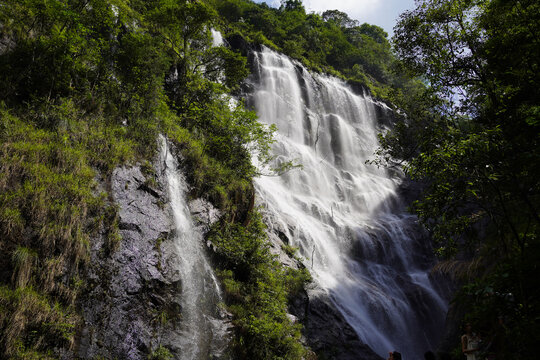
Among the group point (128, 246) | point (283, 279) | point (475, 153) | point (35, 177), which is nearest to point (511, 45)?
point (475, 153)

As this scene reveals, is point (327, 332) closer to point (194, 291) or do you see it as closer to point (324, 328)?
point (324, 328)

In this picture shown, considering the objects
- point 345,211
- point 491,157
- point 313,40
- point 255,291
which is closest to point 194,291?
point 255,291

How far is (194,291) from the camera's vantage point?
7.46m

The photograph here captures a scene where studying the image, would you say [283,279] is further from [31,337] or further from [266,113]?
[266,113]

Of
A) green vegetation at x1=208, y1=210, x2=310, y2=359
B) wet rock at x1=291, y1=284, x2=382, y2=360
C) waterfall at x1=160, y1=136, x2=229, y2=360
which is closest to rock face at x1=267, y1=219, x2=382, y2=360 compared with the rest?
wet rock at x1=291, y1=284, x2=382, y2=360

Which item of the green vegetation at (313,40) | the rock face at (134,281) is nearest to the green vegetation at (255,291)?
the rock face at (134,281)

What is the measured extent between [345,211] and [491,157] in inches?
647

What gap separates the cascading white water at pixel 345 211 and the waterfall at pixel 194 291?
533 centimetres

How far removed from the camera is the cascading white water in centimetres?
1323

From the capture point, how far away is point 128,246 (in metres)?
6.75

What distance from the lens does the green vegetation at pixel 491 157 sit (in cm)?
292

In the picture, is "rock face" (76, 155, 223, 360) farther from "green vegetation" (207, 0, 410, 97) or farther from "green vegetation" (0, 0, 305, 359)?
"green vegetation" (207, 0, 410, 97)

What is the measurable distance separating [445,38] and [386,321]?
10.6 m

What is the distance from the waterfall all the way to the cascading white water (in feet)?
17.5
